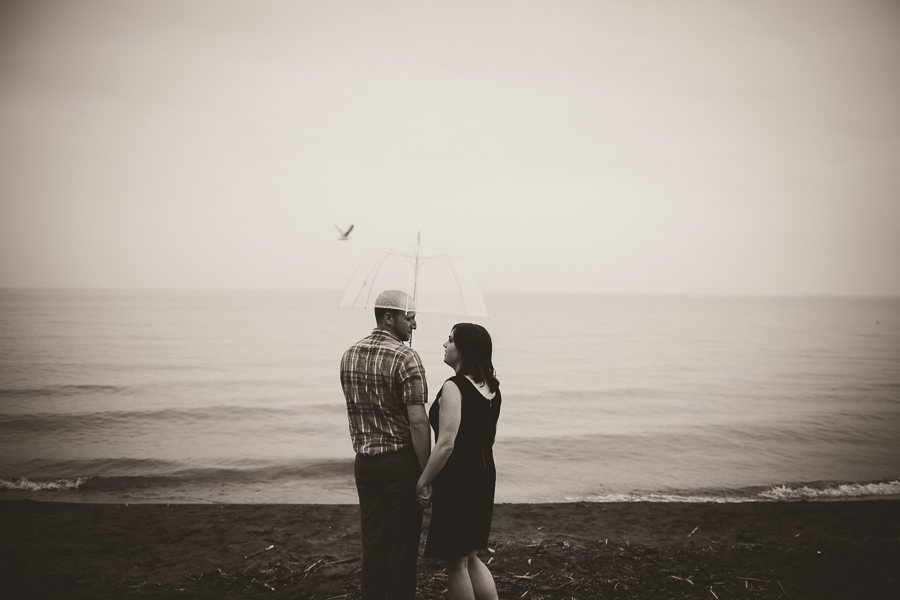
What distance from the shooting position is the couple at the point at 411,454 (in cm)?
325

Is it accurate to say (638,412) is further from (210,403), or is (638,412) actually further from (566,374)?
(210,403)

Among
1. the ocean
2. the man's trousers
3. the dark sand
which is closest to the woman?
the man's trousers

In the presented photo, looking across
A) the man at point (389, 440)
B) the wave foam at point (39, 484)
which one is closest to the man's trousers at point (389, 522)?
the man at point (389, 440)

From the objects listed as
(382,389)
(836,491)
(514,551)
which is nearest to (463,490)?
(382,389)

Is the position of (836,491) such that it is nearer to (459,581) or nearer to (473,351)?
(459,581)

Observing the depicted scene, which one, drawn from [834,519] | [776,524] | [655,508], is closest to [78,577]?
[655,508]

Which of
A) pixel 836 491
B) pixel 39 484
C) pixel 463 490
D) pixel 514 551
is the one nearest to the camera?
pixel 463 490

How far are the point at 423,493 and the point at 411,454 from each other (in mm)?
249

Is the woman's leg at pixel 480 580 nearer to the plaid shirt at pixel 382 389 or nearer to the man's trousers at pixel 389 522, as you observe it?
the man's trousers at pixel 389 522

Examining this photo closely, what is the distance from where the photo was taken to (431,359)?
28.1 metres

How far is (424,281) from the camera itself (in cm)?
386

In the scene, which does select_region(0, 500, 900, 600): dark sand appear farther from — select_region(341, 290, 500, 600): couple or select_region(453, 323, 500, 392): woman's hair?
select_region(453, 323, 500, 392): woman's hair

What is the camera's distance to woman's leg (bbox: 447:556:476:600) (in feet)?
10.9

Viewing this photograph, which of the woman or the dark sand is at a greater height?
Result: the woman
